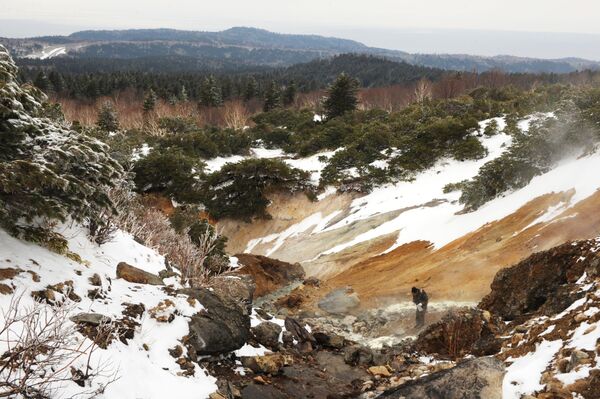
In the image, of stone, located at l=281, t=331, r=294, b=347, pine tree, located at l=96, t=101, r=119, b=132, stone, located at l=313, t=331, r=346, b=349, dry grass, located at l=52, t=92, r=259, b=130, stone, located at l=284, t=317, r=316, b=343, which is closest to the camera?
stone, located at l=281, t=331, r=294, b=347

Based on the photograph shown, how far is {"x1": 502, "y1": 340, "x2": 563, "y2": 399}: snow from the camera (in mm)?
5668

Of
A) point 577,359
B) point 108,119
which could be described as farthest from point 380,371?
point 108,119

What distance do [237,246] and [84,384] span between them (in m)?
22.3

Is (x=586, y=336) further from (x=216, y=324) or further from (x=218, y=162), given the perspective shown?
(x=218, y=162)

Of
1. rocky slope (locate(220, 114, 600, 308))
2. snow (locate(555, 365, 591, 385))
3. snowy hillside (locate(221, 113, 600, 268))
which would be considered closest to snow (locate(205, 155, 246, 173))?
snowy hillside (locate(221, 113, 600, 268))

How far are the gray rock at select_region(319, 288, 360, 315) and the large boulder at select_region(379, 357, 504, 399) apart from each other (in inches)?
330

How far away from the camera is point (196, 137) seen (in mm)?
36938

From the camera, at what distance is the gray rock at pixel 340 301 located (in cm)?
1440

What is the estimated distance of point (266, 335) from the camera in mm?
9328

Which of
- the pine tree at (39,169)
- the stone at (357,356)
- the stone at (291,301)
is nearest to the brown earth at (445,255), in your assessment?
the stone at (291,301)

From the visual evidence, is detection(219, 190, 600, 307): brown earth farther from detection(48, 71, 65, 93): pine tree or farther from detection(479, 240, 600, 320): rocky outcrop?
detection(48, 71, 65, 93): pine tree

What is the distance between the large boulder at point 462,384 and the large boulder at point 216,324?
119 inches

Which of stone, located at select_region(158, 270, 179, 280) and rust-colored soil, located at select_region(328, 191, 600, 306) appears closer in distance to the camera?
stone, located at select_region(158, 270, 179, 280)

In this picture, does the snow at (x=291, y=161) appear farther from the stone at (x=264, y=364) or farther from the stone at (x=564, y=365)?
the stone at (x=564, y=365)
